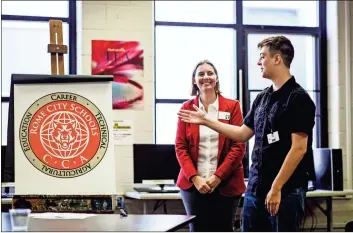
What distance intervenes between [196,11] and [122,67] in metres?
0.88

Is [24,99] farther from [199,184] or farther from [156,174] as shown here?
[156,174]

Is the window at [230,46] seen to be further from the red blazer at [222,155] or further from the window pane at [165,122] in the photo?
the red blazer at [222,155]

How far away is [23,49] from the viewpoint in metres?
4.84

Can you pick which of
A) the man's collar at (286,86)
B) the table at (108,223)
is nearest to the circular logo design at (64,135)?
the table at (108,223)

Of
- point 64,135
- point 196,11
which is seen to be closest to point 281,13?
point 196,11

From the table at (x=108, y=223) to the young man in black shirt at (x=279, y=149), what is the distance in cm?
42

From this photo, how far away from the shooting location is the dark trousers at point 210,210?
306 centimetres

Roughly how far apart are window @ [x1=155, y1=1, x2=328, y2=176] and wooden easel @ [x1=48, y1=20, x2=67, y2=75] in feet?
7.88

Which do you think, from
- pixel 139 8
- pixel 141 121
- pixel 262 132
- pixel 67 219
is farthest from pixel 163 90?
pixel 67 219

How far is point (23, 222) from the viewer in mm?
1795

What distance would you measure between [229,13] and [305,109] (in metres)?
2.97

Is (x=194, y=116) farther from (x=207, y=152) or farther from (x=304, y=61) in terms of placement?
(x=304, y=61)

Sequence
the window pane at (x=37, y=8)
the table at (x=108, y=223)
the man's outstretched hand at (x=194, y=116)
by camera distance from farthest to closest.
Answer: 1. the window pane at (x=37, y=8)
2. the man's outstretched hand at (x=194, y=116)
3. the table at (x=108, y=223)

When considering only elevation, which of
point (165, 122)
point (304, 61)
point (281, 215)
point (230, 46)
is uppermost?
point (230, 46)
